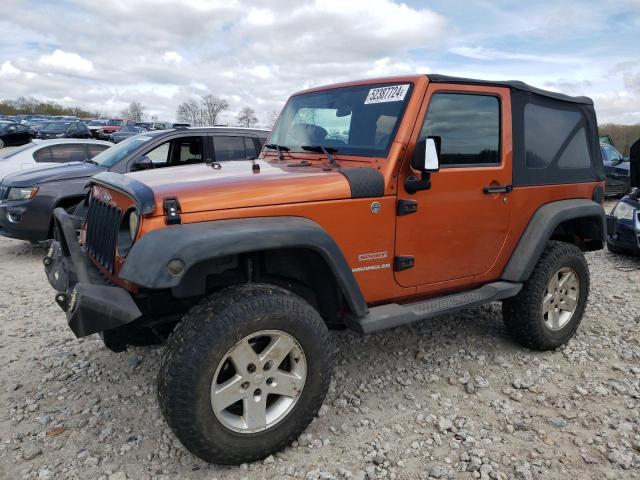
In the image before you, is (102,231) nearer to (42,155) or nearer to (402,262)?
(402,262)

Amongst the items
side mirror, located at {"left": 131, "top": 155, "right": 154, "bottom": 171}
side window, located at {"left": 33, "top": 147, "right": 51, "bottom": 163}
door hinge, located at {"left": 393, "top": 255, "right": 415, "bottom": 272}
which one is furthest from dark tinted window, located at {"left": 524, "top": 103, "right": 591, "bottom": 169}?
side window, located at {"left": 33, "top": 147, "right": 51, "bottom": 163}

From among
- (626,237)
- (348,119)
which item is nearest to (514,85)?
(348,119)

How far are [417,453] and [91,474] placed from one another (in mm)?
1696

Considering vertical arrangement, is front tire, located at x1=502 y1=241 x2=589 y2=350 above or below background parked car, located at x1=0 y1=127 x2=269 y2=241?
below

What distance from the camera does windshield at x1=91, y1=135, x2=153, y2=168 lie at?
655 cm

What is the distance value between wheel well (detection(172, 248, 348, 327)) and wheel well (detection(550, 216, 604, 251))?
7.30 feet

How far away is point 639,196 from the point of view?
6578 millimetres

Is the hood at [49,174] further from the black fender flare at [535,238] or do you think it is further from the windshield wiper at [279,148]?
the black fender flare at [535,238]

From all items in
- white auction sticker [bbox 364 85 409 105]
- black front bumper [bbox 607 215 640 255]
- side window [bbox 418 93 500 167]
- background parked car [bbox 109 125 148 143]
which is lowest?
black front bumper [bbox 607 215 640 255]

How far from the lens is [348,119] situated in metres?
3.32

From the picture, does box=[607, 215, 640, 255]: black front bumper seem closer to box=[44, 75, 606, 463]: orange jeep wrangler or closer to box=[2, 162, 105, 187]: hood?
box=[44, 75, 606, 463]: orange jeep wrangler

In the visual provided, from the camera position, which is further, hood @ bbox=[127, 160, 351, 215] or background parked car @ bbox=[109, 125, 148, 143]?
background parked car @ bbox=[109, 125, 148, 143]

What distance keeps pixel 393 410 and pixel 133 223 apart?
6.27 feet

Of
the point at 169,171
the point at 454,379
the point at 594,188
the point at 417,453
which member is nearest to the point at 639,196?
the point at 594,188
